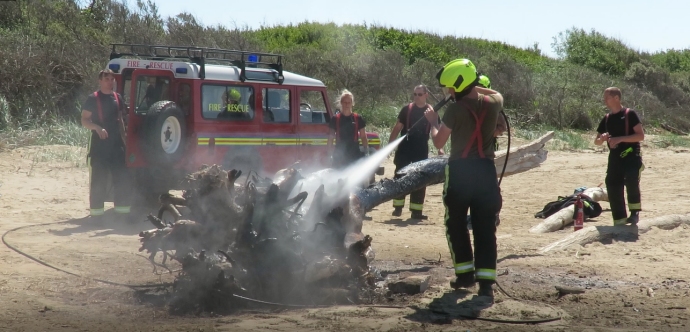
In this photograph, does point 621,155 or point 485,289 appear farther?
point 621,155

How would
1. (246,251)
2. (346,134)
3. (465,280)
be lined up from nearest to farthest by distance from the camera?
1. (246,251)
2. (465,280)
3. (346,134)

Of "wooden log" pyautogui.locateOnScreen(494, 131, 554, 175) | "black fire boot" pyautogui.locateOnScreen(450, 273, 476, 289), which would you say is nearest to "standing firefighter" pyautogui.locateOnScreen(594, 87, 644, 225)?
"wooden log" pyautogui.locateOnScreen(494, 131, 554, 175)

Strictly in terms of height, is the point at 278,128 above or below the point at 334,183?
above

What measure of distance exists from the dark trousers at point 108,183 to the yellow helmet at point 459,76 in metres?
5.03

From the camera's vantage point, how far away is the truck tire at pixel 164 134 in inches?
379

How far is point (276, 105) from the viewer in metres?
11.4

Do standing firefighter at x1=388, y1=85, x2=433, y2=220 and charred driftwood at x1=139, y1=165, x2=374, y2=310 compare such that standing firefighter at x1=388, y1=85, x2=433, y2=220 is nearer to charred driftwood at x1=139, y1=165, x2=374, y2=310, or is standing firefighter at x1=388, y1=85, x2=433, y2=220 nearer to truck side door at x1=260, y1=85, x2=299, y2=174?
truck side door at x1=260, y1=85, x2=299, y2=174

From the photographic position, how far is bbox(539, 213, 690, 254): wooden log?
29.3ft

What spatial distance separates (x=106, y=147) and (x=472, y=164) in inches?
204

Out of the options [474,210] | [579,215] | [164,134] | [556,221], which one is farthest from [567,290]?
[164,134]

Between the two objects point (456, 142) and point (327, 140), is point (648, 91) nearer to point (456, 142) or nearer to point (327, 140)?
point (327, 140)

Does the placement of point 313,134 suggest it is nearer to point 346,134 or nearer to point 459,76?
point 346,134

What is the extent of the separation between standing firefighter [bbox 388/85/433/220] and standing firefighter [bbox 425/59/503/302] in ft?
13.7

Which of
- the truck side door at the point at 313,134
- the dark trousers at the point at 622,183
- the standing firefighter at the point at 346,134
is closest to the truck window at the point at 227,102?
the truck side door at the point at 313,134
